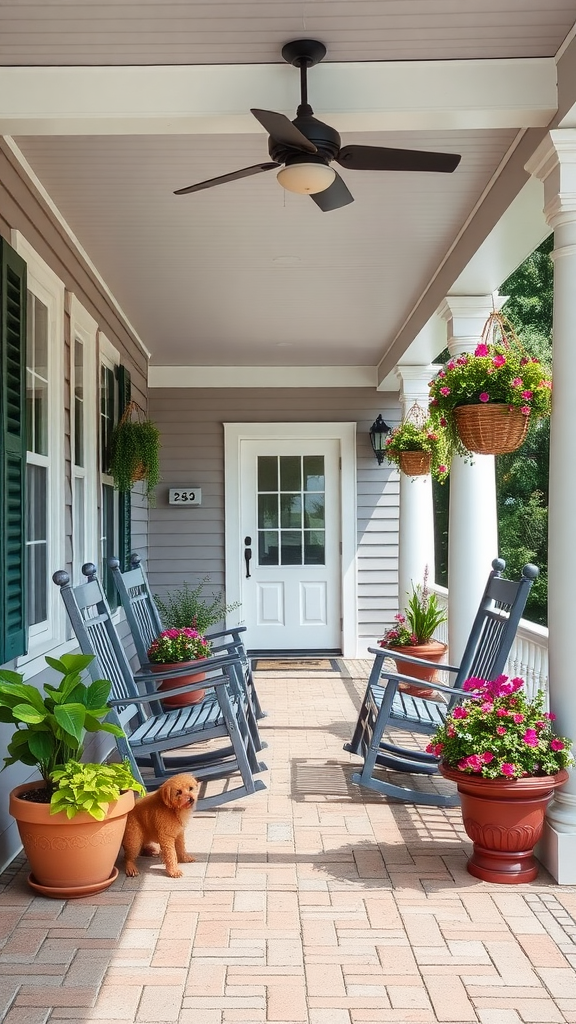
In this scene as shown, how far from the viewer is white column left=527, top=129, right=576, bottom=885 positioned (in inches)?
120

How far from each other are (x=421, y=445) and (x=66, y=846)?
379cm

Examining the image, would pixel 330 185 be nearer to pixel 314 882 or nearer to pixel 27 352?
pixel 27 352

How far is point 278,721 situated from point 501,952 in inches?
120

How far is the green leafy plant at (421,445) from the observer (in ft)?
18.7

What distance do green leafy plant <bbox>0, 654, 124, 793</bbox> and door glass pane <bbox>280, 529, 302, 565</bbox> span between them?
17.5 feet

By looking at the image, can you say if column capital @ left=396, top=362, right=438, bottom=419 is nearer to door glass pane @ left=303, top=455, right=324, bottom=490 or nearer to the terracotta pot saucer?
door glass pane @ left=303, top=455, right=324, bottom=490

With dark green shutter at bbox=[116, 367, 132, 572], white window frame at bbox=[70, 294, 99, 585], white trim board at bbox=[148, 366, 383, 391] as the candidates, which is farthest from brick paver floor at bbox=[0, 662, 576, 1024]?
white trim board at bbox=[148, 366, 383, 391]

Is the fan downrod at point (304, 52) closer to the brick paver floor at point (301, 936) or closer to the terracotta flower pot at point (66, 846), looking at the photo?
the terracotta flower pot at point (66, 846)

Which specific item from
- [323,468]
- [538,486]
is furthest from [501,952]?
[538,486]

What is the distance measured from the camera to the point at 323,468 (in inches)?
333

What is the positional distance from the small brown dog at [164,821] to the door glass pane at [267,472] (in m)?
5.37

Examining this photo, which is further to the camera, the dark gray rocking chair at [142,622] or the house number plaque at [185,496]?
the house number plaque at [185,496]

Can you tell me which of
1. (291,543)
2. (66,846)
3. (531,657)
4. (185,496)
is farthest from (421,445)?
(66,846)

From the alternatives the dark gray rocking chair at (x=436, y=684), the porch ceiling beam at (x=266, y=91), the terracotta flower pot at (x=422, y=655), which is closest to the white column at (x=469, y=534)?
the dark gray rocking chair at (x=436, y=684)
